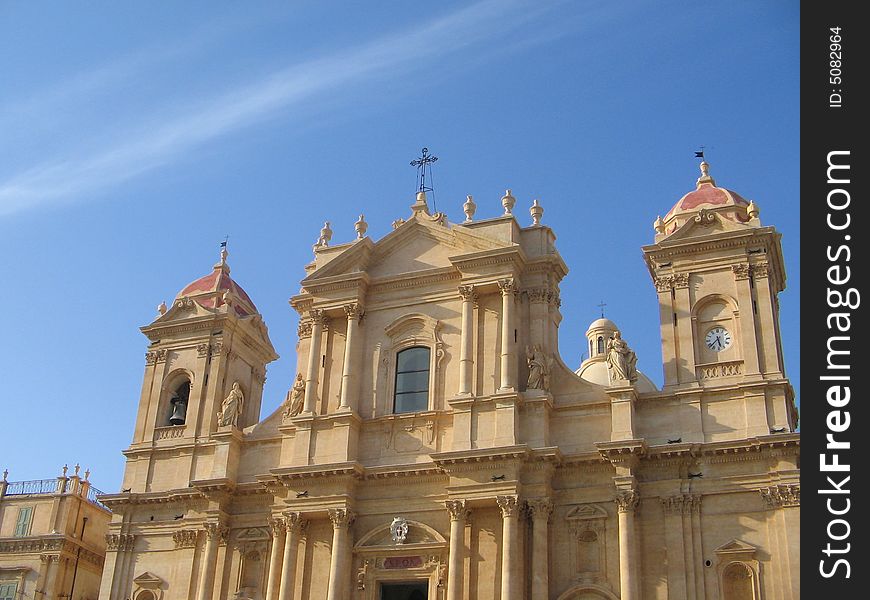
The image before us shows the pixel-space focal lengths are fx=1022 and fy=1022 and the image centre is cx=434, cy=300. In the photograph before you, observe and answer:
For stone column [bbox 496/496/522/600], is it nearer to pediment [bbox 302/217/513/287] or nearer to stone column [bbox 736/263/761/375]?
stone column [bbox 736/263/761/375]

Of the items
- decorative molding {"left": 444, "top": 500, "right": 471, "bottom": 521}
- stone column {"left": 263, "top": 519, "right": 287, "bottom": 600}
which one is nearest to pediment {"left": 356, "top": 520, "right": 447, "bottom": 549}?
decorative molding {"left": 444, "top": 500, "right": 471, "bottom": 521}

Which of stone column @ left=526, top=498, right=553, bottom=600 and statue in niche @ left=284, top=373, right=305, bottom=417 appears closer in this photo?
stone column @ left=526, top=498, right=553, bottom=600

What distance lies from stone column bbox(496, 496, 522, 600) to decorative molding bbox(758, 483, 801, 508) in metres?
6.11

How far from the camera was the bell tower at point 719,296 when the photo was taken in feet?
87.8

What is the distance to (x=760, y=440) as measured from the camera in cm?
2481

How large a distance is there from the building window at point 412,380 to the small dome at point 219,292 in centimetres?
745

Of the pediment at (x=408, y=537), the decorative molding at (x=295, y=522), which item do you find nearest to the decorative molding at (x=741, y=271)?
the pediment at (x=408, y=537)

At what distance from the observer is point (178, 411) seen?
3306 cm

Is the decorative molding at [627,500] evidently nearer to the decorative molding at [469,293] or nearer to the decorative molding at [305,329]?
the decorative molding at [469,293]

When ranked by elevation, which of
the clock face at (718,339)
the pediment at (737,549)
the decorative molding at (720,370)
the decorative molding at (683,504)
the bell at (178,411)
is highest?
the clock face at (718,339)

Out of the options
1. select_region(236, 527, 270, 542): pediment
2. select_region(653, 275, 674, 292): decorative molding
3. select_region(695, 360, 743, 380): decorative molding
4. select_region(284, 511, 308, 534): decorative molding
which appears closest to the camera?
select_region(695, 360, 743, 380): decorative molding

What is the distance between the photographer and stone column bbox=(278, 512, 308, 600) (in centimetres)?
2748
